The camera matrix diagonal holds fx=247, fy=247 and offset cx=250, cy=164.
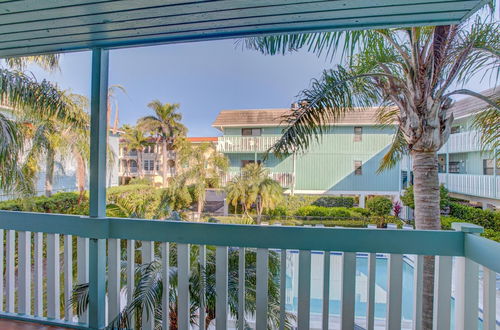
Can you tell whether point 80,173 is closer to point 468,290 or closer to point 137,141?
point 468,290

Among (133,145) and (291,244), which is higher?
(133,145)

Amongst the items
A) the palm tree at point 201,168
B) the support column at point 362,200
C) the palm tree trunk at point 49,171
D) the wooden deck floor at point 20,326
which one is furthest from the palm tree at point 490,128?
the palm tree trunk at point 49,171

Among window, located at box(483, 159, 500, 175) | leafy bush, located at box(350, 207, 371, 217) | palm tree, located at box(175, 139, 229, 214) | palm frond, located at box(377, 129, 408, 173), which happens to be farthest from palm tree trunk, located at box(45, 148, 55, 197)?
window, located at box(483, 159, 500, 175)

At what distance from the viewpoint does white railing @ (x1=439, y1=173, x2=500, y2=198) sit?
2537mm

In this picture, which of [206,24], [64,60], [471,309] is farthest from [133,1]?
[64,60]

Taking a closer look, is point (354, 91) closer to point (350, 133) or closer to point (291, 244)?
point (291, 244)

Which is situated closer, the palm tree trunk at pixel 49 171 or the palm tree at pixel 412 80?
the palm tree at pixel 412 80

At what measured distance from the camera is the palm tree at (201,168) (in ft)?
27.7

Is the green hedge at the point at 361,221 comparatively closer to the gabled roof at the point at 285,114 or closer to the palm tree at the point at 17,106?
the gabled roof at the point at 285,114

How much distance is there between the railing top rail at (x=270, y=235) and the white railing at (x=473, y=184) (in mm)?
1753

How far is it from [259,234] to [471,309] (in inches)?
47.5

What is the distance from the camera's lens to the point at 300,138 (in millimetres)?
2268

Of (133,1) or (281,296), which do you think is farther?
(281,296)

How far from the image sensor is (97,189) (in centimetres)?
169
